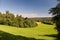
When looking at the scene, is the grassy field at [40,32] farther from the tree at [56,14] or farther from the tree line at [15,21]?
the tree at [56,14]

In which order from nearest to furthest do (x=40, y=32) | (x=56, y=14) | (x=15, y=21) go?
(x=56, y=14), (x=40, y=32), (x=15, y=21)

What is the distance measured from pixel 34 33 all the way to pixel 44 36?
3.62ft


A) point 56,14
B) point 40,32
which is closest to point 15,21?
point 40,32

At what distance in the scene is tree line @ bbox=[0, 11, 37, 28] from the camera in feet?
57.8

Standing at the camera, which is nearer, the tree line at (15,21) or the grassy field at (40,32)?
the grassy field at (40,32)

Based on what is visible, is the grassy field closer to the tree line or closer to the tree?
the tree line

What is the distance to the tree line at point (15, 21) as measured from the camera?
17.6 metres

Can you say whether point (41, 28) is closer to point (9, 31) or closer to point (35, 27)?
point (35, 27)

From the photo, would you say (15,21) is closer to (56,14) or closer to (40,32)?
(40,32)

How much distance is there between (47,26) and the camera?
15992 mm

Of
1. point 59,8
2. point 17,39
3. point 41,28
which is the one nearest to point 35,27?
point 41,28

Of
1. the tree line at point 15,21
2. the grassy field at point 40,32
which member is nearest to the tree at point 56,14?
the grassy field at point 40,32

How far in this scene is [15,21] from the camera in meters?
19.0

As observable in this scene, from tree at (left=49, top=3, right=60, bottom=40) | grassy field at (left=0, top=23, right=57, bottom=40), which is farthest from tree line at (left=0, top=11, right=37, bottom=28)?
tree at (left=49, top=3, right=60, bottom=40)
